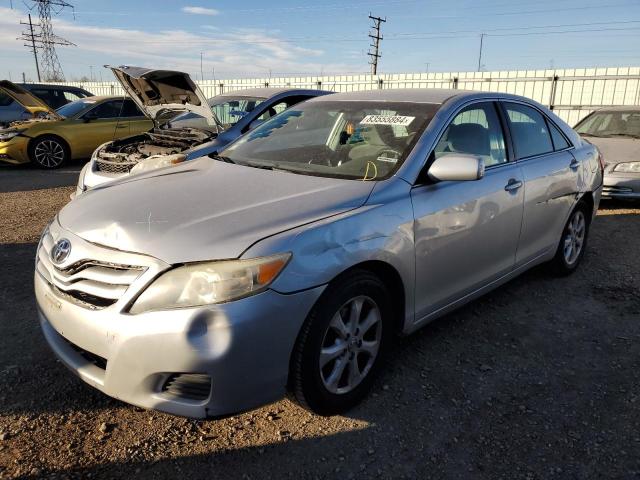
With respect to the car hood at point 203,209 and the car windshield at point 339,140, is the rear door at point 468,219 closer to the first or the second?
the car windshield at point 339,140

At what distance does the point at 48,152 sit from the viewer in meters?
10.4

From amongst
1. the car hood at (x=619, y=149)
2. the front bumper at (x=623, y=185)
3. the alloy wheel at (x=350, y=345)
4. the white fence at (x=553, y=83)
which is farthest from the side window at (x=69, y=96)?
the alloy wheel at (x=350, y=345)

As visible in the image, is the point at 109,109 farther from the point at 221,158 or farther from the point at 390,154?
the point at 390,154

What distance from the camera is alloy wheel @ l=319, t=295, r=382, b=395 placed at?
8.02 feet

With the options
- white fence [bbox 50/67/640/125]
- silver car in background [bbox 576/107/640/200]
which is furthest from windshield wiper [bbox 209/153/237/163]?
white fence [bbox 50/67/640/125]

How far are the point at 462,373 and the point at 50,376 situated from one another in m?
2.36

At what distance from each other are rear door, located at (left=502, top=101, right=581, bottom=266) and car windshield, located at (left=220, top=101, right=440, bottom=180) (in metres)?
0.97

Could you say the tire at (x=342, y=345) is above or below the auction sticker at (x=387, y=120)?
below

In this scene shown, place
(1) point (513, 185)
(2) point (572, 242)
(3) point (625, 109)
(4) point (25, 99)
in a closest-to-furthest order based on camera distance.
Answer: (1) point (513, 185)
(2) point (572, 242)
(3) point (625, 109)
(4) point (25, 99)

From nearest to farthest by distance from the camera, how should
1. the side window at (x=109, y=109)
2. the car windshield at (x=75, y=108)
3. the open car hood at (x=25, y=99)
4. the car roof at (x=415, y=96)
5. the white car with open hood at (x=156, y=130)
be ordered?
the car roof at (x=415, y=96), the white car with open hood at (x=156, y=130), the car windshield at (x=75, y=108), the side window at (x=109, y=109), the open car hood at (x=25, y=99)

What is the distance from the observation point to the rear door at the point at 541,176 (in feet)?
12.2

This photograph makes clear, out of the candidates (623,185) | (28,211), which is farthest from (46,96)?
(623,185)

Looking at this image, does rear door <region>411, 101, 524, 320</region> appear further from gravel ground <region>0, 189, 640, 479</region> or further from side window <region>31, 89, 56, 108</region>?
side window <region>31, 89, 56, 108</region>

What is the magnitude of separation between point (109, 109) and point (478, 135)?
955 cm
